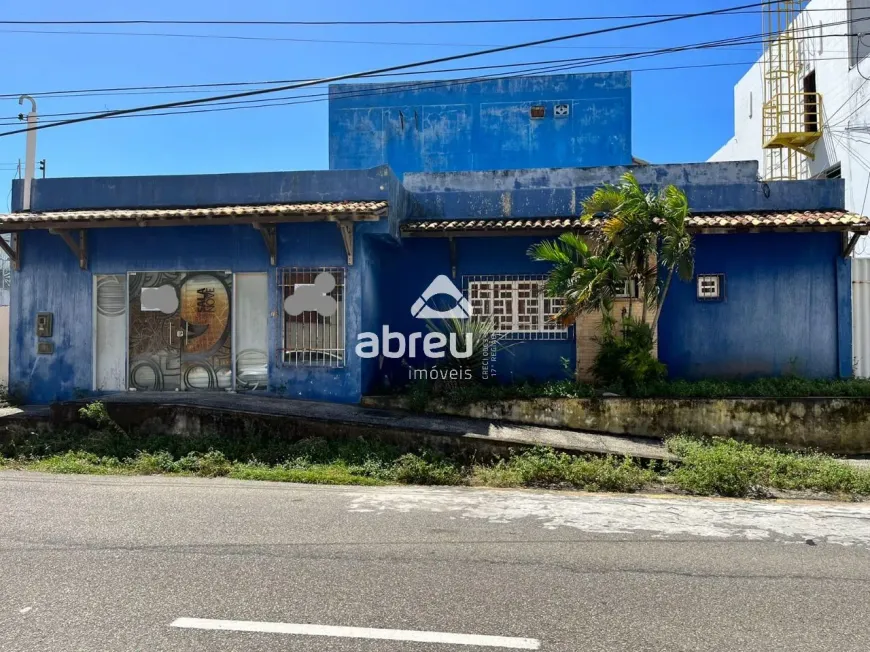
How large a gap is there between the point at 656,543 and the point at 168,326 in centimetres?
858

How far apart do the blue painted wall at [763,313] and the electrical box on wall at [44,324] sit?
10.3 meters

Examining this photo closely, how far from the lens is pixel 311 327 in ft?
33.8

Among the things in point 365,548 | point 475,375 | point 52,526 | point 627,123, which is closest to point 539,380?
point 475,375

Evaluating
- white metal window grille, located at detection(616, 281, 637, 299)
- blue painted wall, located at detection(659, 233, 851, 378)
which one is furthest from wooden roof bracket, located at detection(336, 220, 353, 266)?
blue painted wall, located at detection(659, 233, 851, 378)

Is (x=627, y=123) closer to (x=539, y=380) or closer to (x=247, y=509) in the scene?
(x=539, y=380)

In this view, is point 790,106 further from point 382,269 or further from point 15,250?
point 15,250

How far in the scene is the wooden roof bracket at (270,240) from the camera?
32.8 feet

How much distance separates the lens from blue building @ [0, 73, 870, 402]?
1023 centimetres

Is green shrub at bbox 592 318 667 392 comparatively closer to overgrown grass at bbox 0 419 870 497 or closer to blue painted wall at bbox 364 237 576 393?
Result: blue painted wall at bbox 364 237 576 393

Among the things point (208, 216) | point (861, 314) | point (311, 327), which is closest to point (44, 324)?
point (208, 216)

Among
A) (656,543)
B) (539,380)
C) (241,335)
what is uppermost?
(241,335)

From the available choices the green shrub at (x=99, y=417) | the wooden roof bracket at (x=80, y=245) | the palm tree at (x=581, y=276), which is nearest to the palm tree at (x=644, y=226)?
the palm tree at (x=581, y=276)

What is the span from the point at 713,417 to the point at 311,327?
627cm

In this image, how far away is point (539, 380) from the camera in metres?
10.9
